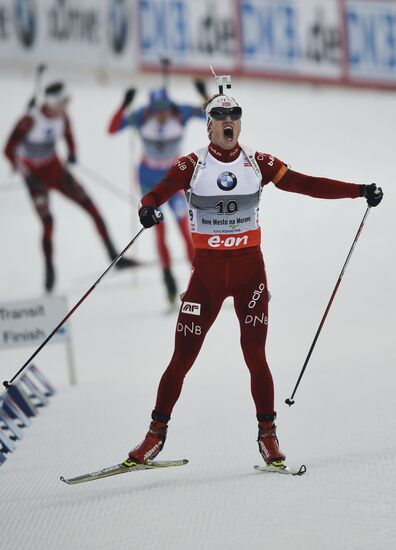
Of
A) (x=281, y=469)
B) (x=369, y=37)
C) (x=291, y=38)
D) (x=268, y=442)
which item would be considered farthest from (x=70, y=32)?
(x=281, y=469)

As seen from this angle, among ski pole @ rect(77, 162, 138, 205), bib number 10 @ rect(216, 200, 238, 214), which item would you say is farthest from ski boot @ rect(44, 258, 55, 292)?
bib number 10 @ rect(216, 200, 238, 214)

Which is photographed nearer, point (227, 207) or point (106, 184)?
point (227, 207)

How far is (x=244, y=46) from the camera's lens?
17.3m

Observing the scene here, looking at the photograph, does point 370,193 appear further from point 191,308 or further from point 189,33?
point 189,33

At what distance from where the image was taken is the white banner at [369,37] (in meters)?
17.8

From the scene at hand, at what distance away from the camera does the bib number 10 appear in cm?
442

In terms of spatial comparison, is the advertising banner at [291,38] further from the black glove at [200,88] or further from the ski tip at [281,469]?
the ski tip at [281,469]

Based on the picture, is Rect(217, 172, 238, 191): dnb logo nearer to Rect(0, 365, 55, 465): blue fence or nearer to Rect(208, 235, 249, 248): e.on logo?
Rect(208, 235, 249, 248): e.on logo

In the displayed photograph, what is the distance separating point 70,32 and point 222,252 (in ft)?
41.0

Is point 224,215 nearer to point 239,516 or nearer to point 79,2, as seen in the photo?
point 239,516

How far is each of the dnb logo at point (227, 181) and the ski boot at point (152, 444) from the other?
92 cm

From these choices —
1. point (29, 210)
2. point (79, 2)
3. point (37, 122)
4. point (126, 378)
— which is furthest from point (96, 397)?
point (79, 2)

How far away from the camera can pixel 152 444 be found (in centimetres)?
448

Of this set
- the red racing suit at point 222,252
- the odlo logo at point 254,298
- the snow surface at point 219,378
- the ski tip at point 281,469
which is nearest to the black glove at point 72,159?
the snow surface at point 219,378
